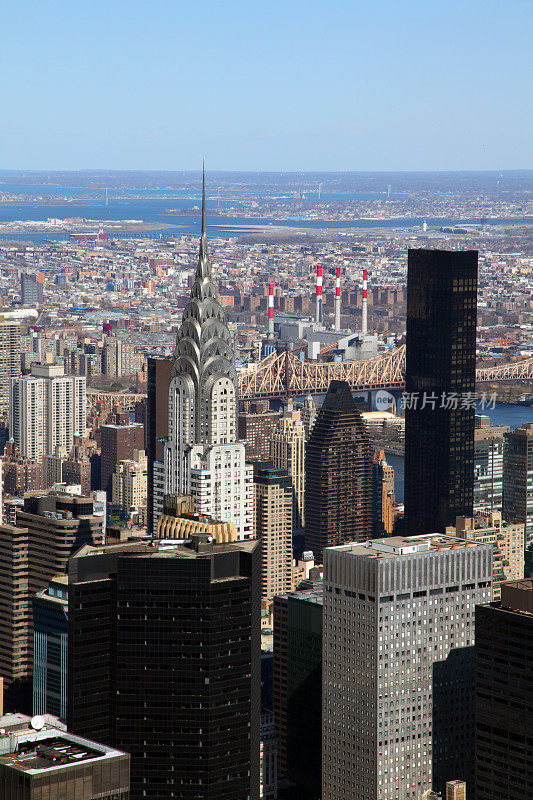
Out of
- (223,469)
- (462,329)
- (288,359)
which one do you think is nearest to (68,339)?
(288,359)

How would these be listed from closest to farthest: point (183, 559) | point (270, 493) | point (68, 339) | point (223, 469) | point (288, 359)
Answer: point (183, 559) → point (223, 469) → point (270, 493) → point (288, 359) → point (68, 339)

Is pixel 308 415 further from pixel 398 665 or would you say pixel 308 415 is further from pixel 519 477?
pixel 398 665

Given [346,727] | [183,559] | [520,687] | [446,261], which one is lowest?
[346,727]

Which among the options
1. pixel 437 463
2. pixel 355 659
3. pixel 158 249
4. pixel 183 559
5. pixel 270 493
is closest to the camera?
pixel 183 559

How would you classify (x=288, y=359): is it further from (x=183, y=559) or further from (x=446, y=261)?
(x=183, y=559)


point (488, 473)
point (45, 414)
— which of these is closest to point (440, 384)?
point (488, 473)

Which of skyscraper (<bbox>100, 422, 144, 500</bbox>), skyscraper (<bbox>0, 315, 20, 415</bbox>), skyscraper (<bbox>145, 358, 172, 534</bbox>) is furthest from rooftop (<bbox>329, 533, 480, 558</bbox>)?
skyscraper (<bbox>0, 315, 20, 415</bbox>)

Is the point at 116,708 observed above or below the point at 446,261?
below

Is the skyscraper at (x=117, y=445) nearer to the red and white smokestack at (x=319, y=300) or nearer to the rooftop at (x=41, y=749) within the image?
the rooftop at (x=41, y=749)

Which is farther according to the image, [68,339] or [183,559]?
[68,339]
